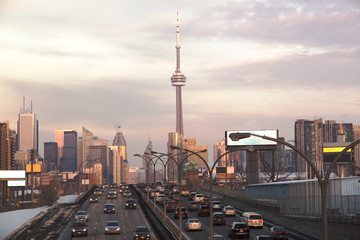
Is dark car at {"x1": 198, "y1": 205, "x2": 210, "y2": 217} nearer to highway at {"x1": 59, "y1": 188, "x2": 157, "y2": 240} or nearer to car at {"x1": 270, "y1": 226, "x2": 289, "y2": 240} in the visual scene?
highway at {"x1": 59, "y1": 188, "x2": 157, "y2": 240}

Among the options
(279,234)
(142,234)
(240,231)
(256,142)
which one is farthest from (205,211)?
(256,142)

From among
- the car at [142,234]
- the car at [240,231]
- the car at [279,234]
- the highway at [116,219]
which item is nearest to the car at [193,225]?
the highway at [116,219]

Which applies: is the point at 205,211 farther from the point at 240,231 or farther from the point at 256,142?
the point at 256,142

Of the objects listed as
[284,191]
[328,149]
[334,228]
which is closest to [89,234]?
[334,228]

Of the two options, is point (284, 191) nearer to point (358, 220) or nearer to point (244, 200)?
point (244, 200)

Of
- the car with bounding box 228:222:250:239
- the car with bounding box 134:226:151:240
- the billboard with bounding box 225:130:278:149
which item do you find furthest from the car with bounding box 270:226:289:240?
the billboard with bounding box 225:130:278:149

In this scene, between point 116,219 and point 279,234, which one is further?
point 116,219

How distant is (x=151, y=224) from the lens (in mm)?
74250

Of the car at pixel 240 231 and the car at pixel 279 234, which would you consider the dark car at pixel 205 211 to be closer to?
the car at pixel 240 231

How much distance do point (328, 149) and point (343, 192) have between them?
390ft

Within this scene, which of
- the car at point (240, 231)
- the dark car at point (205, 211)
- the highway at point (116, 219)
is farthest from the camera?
the dark car at point (205, 211)

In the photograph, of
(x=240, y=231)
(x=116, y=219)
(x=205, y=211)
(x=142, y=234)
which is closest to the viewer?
(x=142, y=234)

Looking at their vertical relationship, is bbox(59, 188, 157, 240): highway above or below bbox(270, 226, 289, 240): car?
below

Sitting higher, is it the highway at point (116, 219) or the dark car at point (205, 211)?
the dark car at point (205, 211)
